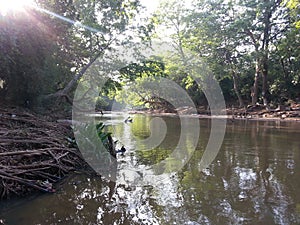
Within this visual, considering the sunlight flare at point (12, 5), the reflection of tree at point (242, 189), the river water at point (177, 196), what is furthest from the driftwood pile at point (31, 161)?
the sunlight flare at point (12, 5)

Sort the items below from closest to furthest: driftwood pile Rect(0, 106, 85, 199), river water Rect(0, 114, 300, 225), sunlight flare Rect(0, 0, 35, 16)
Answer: river water Rect(0, 114, 300, 225)
driftwood pile Rect(0, 106, 85, 199)
sunlight flare Rect(0, 0, 35, 16)

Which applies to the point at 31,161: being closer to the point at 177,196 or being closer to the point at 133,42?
the point at 177,196

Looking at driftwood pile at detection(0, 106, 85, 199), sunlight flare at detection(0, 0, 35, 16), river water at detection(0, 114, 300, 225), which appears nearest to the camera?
river water at detection(0, 114, 300, 225)

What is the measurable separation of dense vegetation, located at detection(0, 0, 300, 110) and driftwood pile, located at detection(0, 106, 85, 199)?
11.1ft

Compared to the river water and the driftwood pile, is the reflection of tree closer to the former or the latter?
the river water

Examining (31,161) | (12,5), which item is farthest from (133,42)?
(31,161)

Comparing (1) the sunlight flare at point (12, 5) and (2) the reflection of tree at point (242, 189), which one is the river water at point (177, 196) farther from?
(1) the sunlight flare at point (12, 5)

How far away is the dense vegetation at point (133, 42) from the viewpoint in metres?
8.60

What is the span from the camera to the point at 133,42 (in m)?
16.2

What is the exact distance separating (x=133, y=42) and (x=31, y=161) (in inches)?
518

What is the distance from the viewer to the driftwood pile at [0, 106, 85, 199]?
3.43 metres

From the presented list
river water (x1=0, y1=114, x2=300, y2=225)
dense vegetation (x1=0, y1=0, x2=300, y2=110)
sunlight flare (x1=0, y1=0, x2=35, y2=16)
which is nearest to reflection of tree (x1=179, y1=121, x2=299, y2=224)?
river water (x1=0, y1=114, x2=300, y2=225)

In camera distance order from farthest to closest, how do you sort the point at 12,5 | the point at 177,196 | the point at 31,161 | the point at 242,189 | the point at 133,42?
1. the point at 133,42
2. the point at 12,5
3. the point at 31,161
4. the point at 242,189
5. the point at 177,196

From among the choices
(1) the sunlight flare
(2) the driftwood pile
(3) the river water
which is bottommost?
(3) the river water
